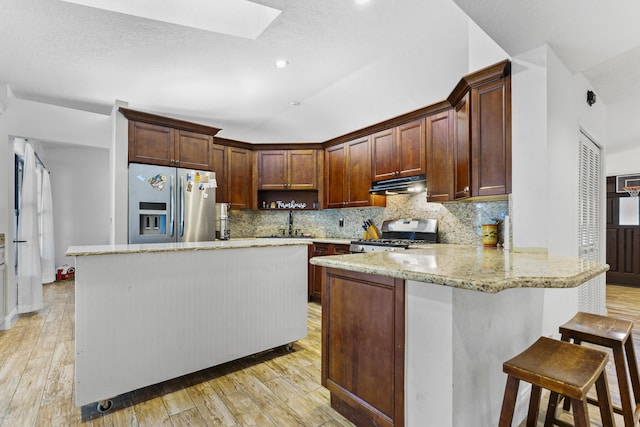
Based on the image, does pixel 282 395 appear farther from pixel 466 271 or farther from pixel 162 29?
pixel 162 29

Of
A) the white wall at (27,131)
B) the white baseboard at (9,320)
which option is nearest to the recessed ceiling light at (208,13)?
the white wall at (27,131)

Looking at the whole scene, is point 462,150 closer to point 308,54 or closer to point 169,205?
point 308,54

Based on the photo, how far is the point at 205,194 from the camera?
14.0ft

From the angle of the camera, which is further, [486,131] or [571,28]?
[486,131]

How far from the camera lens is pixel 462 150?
282 cm

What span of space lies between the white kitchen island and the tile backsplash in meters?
1.83

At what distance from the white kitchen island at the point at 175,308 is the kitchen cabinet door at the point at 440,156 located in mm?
1602

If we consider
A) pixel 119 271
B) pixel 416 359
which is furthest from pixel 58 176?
pixel 416 359

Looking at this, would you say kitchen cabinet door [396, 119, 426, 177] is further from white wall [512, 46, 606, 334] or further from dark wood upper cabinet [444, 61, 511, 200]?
white wall [512, 46, 606, 334]

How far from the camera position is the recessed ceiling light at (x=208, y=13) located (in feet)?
7.61

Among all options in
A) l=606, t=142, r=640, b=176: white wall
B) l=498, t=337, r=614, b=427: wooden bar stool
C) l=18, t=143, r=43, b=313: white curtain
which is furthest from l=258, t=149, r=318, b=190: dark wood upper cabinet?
l=606, t=142, r=640, b=176: white wall

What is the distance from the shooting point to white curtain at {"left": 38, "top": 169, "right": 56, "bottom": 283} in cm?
578

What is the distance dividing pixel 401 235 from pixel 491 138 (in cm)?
187

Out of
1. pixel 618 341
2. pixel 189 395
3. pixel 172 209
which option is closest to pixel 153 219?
pixel 172 209
